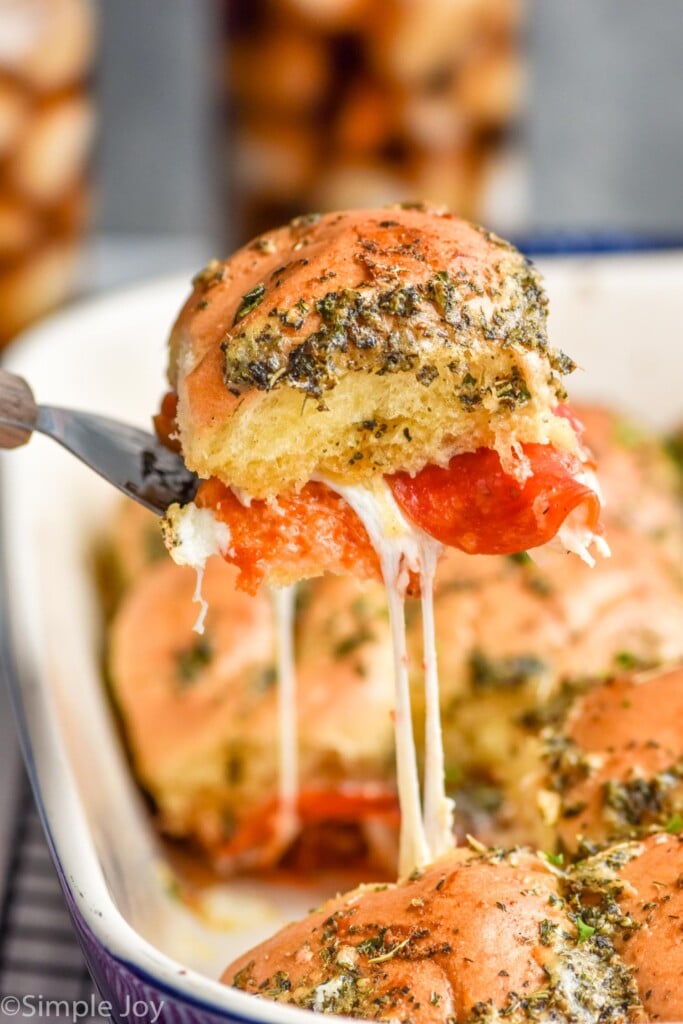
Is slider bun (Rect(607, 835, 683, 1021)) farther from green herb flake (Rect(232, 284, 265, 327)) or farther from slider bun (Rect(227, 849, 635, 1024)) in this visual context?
green herb flake (Rect(232, 284, 265, 327))

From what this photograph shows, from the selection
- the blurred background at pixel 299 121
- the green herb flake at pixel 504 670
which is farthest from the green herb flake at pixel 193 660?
the blurred background at pixel 299 121

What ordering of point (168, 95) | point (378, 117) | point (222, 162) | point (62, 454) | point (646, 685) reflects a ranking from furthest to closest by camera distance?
point (168, 95) < point (222, 162) < point (378, 117) < point (62, 454) < point (646, 685)

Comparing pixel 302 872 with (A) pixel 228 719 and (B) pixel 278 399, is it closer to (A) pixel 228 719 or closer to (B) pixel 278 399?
(A) pixel 228 719

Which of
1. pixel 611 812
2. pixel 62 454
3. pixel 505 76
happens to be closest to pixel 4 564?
pixel 62 454

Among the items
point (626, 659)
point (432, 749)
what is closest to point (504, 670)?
point (626, 659)

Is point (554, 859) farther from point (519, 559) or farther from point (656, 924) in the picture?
point (519, 559)

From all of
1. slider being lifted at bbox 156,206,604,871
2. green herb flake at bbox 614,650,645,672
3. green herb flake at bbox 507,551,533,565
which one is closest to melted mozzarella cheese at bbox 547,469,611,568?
slider being lifted at bbox 156,206,604,871

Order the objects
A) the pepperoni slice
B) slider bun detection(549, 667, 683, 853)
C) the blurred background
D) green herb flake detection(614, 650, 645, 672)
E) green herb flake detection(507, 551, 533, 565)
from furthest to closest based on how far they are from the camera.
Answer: the blurred background < green herb flake detection(507, 551, 533, 565) < green herb flake detection(614, 650, 645, 672) < slider bun detection(549, 667, 683, 853) < the pepperoni slice

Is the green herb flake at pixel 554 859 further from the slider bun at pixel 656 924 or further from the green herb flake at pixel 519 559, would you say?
the green herb flake at pixel 519 559
